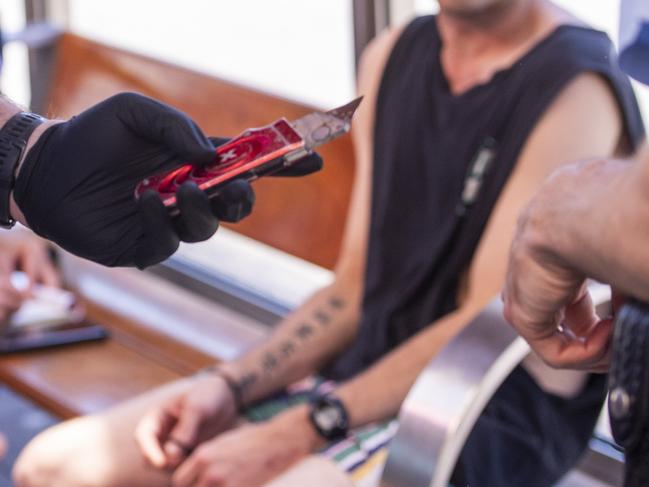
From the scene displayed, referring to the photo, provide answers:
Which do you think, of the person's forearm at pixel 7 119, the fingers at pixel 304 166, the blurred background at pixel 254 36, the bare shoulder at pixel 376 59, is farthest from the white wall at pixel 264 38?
the fingers at pixel 304 166

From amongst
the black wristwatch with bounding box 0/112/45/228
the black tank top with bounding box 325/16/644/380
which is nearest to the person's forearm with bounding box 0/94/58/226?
the black wristwatch with bounding box 0/112/45/228

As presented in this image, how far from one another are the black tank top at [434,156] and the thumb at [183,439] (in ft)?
1.17

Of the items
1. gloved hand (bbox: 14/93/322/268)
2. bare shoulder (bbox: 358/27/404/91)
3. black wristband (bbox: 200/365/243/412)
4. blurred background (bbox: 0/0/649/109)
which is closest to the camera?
gloved hand (bbox: 14/93/322/268)

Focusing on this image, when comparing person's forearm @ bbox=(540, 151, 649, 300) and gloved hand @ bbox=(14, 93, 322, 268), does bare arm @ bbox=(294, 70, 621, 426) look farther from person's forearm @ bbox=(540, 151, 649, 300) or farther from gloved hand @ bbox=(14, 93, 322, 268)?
person's forearm @ bbox=(540, 151, 649, 300)

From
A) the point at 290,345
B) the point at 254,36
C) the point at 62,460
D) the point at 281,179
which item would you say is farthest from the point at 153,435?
the point at 254,36

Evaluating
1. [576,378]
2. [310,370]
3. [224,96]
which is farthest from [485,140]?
[224,96]

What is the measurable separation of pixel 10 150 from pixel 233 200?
25 cm

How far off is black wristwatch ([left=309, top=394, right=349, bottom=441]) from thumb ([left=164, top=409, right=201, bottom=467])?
20cm

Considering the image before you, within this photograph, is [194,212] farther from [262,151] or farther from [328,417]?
[328,417]

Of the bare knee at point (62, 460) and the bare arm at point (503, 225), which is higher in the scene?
the bare arm at point (503, 225)

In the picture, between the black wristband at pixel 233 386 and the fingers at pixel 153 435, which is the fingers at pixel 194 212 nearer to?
the fingers at pixel 153 435

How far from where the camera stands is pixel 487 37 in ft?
6.38

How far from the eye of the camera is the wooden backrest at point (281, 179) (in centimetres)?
231

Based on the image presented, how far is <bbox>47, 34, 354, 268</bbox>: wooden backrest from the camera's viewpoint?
231 cm
